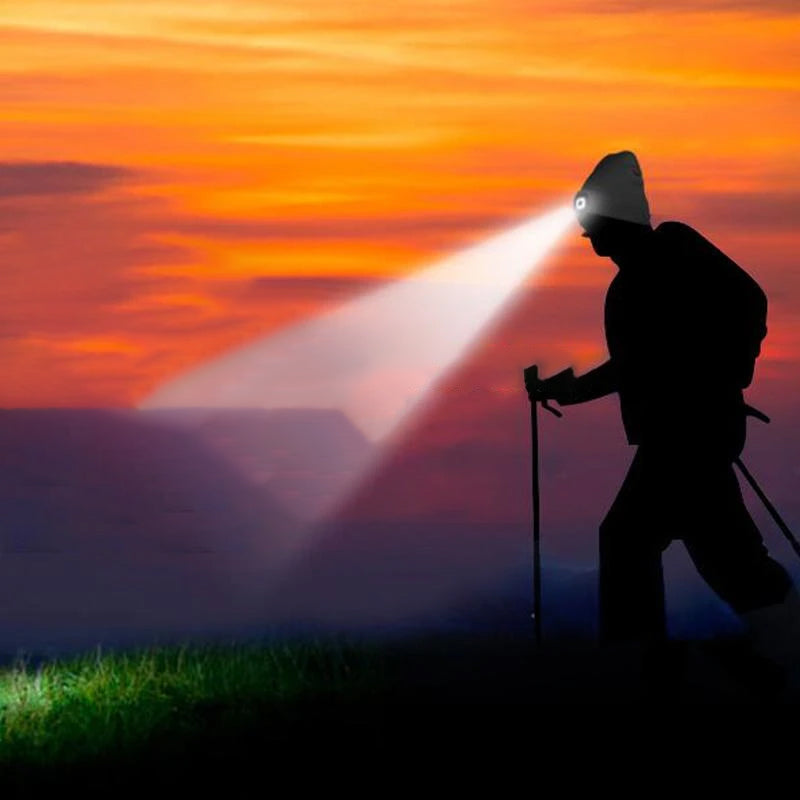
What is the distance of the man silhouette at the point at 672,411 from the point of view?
11266 millimetres

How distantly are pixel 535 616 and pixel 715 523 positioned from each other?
1603mm

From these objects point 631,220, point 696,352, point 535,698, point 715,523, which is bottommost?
point 535,698

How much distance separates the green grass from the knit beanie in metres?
2.95

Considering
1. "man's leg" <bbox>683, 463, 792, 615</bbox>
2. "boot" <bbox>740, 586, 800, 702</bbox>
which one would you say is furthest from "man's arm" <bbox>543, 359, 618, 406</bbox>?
"boot" <bbox>740, 586, 800, 702</bbox>

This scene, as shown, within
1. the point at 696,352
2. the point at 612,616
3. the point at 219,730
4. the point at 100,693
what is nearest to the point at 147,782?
the point at 219,730

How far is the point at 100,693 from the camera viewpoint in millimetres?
11680

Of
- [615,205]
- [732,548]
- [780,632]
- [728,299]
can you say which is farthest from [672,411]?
[780,632]

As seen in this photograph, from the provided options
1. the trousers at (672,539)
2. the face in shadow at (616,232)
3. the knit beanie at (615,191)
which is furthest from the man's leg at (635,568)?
the knit beanie at (615,191)

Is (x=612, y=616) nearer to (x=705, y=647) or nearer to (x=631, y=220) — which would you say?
(x=705, y=647)

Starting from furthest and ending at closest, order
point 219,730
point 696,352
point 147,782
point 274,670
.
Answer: point 274,670 → point 696,352 → point 219,730 → point 147,782

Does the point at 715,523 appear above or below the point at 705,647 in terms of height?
above

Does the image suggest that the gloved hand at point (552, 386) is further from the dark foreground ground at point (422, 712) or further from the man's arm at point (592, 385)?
the dark foreground ground at point (422, 712)

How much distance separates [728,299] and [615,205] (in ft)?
2.65

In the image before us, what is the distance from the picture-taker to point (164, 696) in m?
11.5
